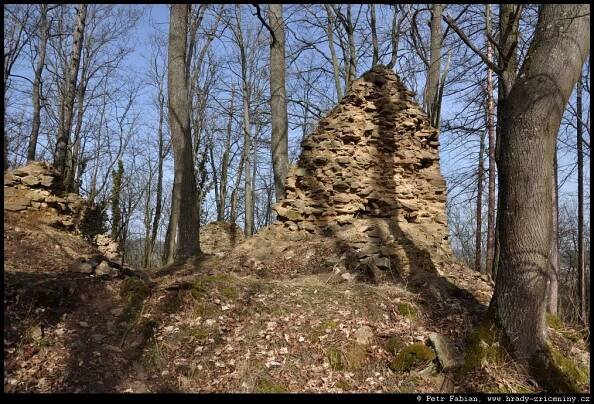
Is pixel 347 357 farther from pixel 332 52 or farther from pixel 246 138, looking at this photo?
pixel 246 138

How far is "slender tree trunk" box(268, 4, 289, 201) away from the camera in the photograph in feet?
33.8

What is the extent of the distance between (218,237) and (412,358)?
13558mm

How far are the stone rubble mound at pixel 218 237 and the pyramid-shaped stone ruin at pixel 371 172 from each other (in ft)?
30.0

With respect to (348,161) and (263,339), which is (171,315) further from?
(348,161)

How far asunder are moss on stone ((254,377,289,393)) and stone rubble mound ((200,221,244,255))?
12.9m

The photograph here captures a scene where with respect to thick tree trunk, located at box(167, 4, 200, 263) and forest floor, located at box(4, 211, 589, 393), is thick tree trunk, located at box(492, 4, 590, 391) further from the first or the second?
thick tree trunk, located at box(167, 4, 200, 263)

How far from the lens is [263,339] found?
4.55 m

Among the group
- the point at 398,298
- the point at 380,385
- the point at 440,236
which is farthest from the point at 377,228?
the point at 380,385

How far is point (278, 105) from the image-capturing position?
1060 centimetres

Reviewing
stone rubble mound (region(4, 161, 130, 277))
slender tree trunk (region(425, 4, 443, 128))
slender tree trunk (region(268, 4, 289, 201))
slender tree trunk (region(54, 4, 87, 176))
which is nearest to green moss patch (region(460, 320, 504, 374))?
stone rubble mound (region(4, 161, 130, 277))

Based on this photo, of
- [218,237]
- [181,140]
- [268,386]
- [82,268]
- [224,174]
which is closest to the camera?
[268,386]

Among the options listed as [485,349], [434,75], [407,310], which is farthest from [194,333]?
[434,75]

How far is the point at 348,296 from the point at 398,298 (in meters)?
0.67

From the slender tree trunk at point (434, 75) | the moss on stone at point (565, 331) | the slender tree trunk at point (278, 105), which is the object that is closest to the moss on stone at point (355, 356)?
the moss on stone at point (565, 331)
